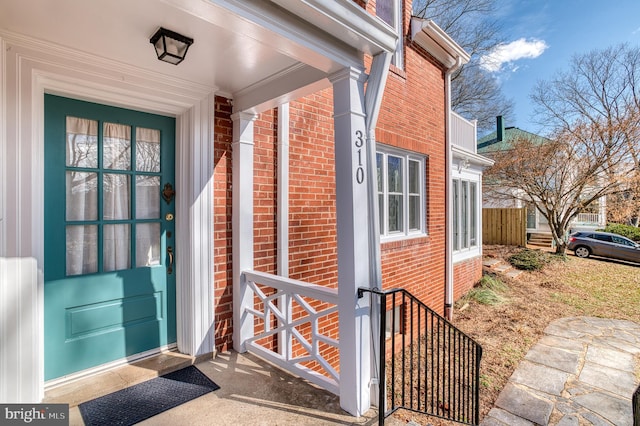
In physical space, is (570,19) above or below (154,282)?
above

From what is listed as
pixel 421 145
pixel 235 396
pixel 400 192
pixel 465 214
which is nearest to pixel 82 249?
pixel 235 396

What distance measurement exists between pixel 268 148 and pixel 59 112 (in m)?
1.69

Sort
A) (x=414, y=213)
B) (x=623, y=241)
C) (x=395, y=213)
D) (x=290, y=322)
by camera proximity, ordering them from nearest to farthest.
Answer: (x=290, y=322), (x=395, y=213), (x=414, y=213), (x=623, y=241)

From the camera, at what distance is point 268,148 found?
3350mm

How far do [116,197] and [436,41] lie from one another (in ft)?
19.2

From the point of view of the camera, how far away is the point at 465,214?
26.6 ft

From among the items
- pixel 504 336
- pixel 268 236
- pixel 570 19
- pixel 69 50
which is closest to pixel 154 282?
pixel 268 236

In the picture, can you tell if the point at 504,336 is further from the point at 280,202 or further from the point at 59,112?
the point at 59,112

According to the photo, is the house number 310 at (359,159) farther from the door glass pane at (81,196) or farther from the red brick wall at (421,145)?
the red brick wall at (421,145)

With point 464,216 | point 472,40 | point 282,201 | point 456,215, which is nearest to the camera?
point 282,201

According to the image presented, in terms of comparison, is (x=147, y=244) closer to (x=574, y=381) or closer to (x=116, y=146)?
(x=116, y=146)

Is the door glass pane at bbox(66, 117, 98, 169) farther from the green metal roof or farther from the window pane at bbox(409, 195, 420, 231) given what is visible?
the green metal roof

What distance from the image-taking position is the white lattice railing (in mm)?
2488

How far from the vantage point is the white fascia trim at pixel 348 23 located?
1822 mm
